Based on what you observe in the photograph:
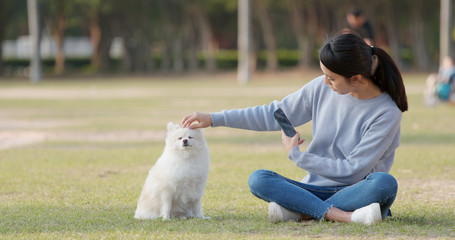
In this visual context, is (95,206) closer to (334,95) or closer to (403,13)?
(334,95)

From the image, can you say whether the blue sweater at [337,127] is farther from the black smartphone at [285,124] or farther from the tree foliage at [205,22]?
the tree foliage at [205,22]

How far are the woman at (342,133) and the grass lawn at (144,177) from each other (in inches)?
6.9

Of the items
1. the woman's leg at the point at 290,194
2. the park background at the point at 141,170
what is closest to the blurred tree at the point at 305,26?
the park background at the point at 141,170

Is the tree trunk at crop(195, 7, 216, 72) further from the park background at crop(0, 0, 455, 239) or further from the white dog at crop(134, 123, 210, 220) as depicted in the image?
the white dog at crop(134, 123, 210, 220)

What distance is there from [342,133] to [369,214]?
0.64m

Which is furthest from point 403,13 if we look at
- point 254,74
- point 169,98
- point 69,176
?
point 69,176

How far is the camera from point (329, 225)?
527 cm

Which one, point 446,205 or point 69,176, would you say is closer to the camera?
point 446,205

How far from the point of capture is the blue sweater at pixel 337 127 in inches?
202

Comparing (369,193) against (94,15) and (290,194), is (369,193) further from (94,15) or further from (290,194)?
(94,15)

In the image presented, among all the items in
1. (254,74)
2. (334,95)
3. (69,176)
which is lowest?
(254,74)

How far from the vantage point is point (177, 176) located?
219 inches

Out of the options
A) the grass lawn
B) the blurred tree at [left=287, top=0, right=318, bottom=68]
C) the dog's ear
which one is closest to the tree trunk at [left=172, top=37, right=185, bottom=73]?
the blurred tree at [left=287, top=0, right=318, bottom=68]

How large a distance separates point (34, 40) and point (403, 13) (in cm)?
2418
